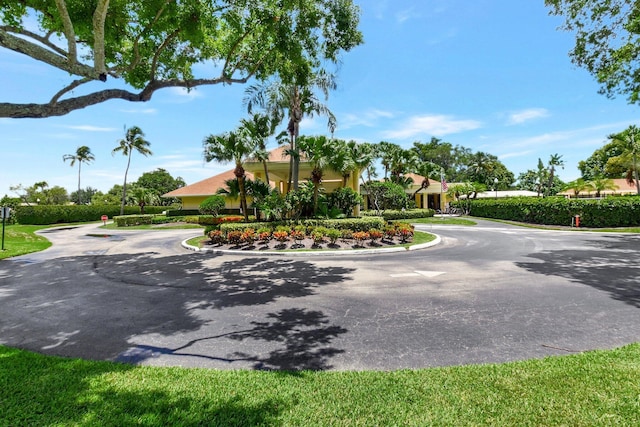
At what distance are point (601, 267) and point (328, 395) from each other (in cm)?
1116

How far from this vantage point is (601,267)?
10.1 meters

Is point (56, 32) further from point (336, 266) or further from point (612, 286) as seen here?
point (612, 286)

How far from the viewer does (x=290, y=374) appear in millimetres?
3895

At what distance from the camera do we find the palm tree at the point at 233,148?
65.8ft

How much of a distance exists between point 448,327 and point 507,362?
1264 mm

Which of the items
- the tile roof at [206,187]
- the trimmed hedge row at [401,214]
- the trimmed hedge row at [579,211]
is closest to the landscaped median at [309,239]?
the trimmed hedge row at [579,211]

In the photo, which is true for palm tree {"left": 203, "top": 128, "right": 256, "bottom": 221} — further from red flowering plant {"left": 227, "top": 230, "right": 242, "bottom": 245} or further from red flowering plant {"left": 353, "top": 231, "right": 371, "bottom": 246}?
red flowering plant {"left": 353, "top": 231, "right": 371, "bottom": 246}

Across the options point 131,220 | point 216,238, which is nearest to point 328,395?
point 216,238

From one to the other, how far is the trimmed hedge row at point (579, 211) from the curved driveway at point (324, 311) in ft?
51.0

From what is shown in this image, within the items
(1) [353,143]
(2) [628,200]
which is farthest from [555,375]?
(2) [628,200]

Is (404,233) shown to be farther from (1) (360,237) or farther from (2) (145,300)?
(2) (145,300)

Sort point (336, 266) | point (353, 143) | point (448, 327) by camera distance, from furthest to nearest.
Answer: point (353, 143)
point (336, 266)
point (448, 327)

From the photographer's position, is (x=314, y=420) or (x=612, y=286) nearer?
(x=314, y=420)

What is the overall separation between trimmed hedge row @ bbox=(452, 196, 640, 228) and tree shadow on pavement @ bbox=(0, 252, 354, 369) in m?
24.4
